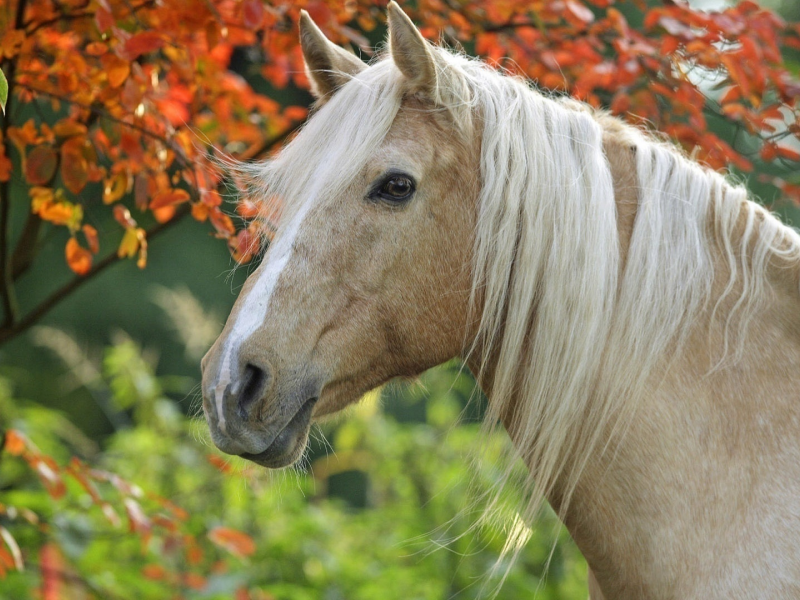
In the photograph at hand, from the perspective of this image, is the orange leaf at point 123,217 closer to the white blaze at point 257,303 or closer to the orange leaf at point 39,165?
the orange leaf at point 39,165

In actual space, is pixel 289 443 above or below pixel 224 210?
above

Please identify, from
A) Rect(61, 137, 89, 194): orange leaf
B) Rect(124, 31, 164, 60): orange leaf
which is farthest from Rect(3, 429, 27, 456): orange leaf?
Rect(124, 31, 164, 60): orange leaf

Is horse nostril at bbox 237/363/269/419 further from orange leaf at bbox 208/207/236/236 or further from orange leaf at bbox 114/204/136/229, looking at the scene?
orange leaf at bbox 114/204/136/229

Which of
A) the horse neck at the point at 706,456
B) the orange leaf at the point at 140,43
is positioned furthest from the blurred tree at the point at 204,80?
the horse neck at the point at 706,456

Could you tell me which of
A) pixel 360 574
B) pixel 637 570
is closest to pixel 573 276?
pixel 637 570

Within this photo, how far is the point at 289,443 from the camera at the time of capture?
5.06 feet

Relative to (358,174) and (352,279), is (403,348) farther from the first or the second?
(358,174)

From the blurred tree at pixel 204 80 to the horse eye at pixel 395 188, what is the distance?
389mm

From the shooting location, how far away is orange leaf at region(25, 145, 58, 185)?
1.91m

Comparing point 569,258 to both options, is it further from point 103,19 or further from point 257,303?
point 103,19

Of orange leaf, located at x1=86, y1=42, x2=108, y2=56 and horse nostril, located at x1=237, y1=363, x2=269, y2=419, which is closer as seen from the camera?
horse nostril, located at x1=237, y1=363, x2=269, y2=419

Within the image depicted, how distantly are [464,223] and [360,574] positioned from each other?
7.65ft

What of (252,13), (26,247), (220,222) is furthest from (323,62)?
(26,247)

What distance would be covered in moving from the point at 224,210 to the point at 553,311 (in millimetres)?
1648
